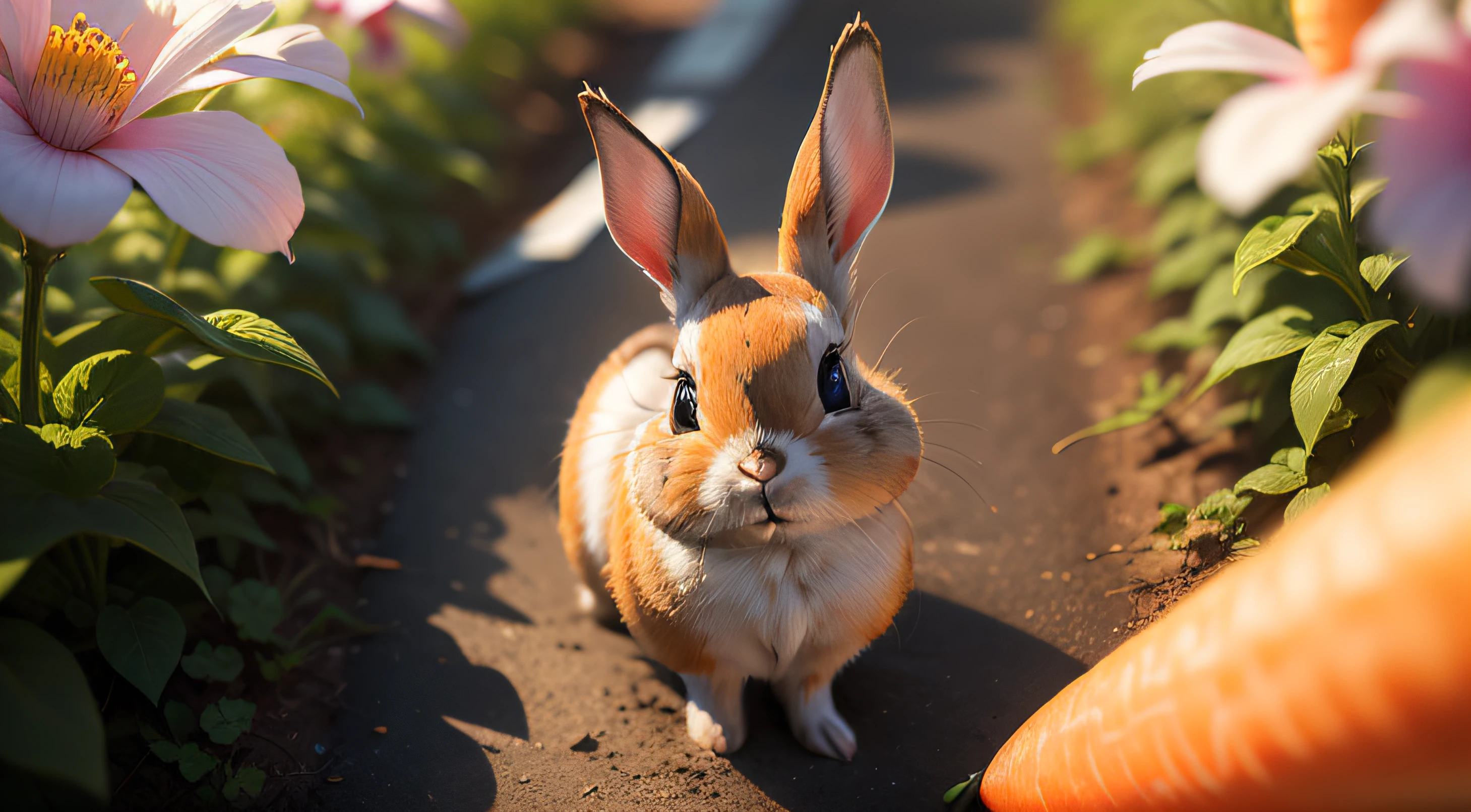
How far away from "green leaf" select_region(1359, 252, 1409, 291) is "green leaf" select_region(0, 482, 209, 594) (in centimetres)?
239

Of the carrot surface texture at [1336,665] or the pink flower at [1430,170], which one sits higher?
the pink flower at [1430,170]

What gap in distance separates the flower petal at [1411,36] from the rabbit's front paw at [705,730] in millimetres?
1641

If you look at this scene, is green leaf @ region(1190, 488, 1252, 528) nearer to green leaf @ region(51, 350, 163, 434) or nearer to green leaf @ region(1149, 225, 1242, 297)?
green leaf @ region(1149, 225, 1242, 297)

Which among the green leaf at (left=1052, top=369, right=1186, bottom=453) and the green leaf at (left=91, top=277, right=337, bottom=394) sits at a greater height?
the green leaf at (left=91, top=277, right=337, bottom=394)

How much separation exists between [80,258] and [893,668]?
2572mm

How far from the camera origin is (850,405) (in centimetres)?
176

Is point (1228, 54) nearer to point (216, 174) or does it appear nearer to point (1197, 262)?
point (216, 174)

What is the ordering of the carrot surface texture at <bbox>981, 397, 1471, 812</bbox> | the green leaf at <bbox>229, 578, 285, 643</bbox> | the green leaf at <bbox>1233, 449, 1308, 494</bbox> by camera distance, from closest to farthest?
the carrot surface texture at <bbox>981, 397, 1471, 812</bbox>
the green leaf at <bbox>1233, 449, 1308, 494</bbox>
the green leaf at <bbox>229, 578, 285, 643</bbox>

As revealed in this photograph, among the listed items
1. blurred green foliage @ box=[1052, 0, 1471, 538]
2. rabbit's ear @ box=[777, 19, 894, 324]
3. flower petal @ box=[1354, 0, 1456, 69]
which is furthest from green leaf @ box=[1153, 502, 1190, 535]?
flower petal @ box=[1354, 0, 1456, 69]

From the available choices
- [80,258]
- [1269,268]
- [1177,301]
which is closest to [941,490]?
[1269,268]

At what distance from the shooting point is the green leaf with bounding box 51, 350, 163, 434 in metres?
1.79

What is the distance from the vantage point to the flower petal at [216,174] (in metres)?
1.55

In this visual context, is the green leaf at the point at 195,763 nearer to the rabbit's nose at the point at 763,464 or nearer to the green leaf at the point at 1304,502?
the rabbit's nose at the point at 763,464

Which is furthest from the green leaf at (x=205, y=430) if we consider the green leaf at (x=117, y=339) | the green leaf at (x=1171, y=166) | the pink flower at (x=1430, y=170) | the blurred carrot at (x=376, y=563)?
the green leaf at (x=1171, y=166)
